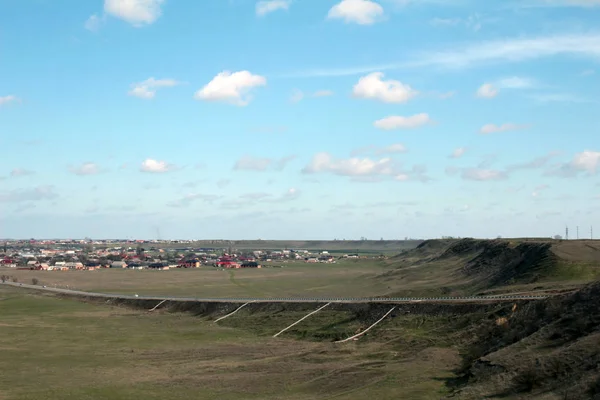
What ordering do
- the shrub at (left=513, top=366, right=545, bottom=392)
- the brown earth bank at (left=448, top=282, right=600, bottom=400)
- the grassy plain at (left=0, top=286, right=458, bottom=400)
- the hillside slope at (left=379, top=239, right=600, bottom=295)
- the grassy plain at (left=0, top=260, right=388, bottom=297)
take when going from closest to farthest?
the brown earth bank at (left=448, top=282, right=600, bottom=400) → the shrub at (left=513, top=366, right=545, bottom=392) → the grassy plain at (left=0, top=286, right=458, bottom=400) → the hillside slope at (left=379, top=239, right=600, bottom=295) → the grassy plain at (left=0, top=260, right=388, bottom=297)

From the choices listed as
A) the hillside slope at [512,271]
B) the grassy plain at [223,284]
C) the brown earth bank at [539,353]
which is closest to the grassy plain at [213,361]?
the brown earth bank at [539,353]

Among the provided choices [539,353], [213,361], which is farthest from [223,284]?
[539,353]

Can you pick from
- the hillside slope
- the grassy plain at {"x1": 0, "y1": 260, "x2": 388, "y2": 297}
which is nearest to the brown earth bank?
the hillside slope

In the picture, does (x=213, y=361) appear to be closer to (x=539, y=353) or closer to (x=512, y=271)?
(x=539, y=353)

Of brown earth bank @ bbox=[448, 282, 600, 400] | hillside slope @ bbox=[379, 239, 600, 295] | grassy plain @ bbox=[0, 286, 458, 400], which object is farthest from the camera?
hillside slope @ bbox=[379, 239, 600, 295]

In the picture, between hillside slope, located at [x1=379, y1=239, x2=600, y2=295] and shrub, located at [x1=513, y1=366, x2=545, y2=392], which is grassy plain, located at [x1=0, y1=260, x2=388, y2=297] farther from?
shrub, located at [x1=513, y1=366, x2=545, y2=392]

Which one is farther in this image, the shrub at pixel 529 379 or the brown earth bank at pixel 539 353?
the shrub at pixel 529 379

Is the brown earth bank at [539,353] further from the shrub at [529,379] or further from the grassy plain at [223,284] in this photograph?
→ the grassy plain at [223,284]
